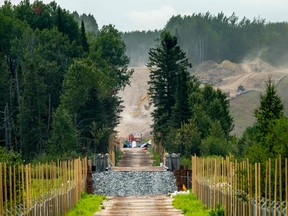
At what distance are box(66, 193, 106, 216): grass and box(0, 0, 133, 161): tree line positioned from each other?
28711mm

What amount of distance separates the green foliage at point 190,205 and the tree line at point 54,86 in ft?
97.4

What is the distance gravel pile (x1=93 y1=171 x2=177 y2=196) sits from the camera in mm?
57000

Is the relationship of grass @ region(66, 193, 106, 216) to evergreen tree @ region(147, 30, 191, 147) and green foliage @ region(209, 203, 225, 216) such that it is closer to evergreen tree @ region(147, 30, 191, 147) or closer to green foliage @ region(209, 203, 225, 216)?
green foliage @ region(209, 203, 225, 216)

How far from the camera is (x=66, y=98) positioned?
8944 centimetres

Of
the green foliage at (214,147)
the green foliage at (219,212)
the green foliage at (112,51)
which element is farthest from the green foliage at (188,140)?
the green foliage at (219,212)

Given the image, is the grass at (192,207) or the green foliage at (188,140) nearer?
the grass at (192,207)

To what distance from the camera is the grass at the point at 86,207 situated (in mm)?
33438

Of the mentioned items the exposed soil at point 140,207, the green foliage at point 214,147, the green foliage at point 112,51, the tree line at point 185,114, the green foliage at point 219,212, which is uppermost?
the green foliage at point 112,51

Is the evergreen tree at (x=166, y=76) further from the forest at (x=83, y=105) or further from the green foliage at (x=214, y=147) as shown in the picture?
the green foliage at (x=214, y=147)

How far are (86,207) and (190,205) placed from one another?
164 inches

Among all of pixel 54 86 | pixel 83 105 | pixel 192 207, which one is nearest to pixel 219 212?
pixel 192 207

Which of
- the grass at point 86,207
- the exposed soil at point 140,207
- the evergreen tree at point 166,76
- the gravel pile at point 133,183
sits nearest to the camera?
the grass at point 86,207

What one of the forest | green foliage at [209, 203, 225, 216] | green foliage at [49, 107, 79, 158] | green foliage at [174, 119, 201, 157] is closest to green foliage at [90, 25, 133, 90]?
the forest

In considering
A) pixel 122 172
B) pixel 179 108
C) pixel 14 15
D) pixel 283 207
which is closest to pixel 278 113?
pixel 283 207
